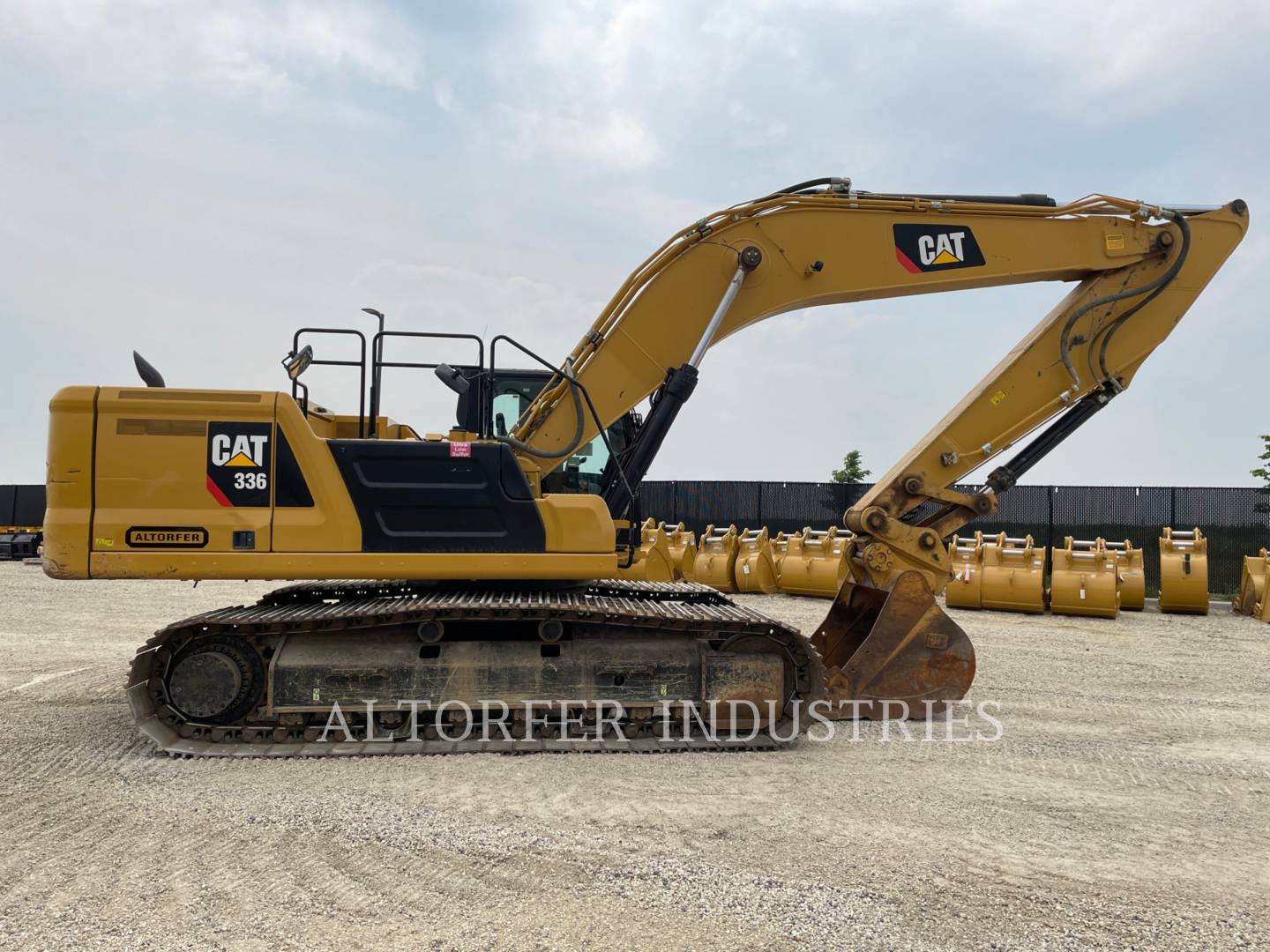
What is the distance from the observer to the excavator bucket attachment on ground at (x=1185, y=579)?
14266mm

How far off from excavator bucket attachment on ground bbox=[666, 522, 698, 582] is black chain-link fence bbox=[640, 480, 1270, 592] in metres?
1.29

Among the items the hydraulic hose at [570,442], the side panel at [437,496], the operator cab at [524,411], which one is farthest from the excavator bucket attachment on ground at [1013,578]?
the side panel at [437,496]

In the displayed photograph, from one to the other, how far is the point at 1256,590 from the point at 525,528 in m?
13.5

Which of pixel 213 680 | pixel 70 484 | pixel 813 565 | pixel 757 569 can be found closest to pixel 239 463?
pixel 70 484

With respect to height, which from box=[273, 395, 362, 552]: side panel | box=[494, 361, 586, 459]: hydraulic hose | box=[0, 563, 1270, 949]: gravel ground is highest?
box=[494, 361, 586, 459]: hydraulic hose

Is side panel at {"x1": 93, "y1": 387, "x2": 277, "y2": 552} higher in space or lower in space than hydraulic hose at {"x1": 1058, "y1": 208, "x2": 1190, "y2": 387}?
lower

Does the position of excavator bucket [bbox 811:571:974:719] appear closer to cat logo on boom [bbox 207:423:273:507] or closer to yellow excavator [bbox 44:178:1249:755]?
yellow excavator [bbox 44:178:1249:755]

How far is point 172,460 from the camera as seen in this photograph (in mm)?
5812

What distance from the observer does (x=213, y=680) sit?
19.2ft

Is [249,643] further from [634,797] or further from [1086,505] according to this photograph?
[1086,505]

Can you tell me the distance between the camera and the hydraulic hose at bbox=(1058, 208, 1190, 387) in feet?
23.5

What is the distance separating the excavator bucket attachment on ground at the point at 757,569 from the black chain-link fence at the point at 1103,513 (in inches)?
102

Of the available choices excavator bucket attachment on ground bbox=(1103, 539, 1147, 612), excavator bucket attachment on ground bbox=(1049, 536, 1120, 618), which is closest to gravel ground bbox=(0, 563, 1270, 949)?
excavator bucket attachment on ground bbox=(1049, 536, 1120, 618)

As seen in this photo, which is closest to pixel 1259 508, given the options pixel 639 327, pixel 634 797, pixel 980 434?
pixel 980 434
